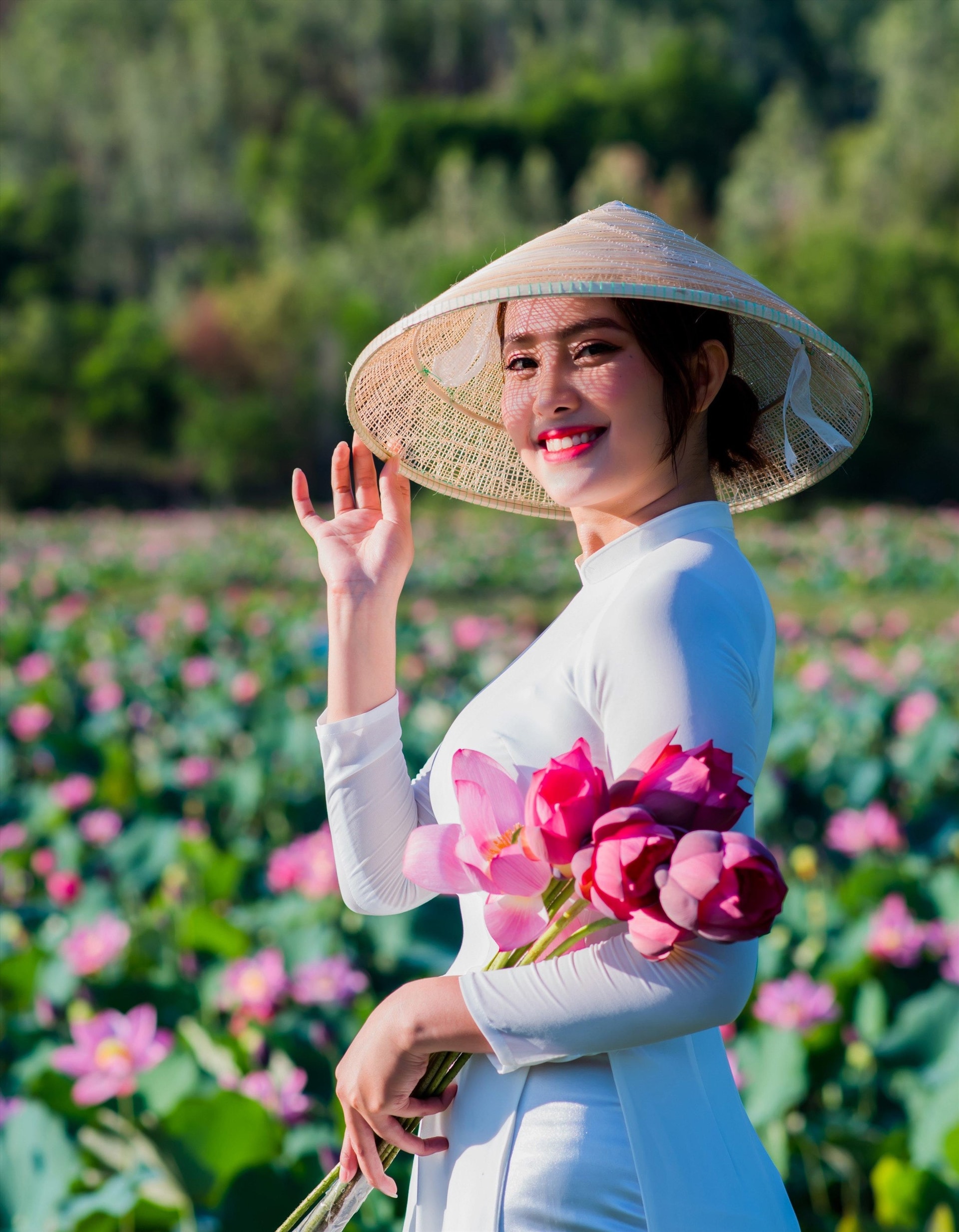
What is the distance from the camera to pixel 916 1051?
1.95 meters

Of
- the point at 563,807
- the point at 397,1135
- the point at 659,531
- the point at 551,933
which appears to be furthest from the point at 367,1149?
the point at 659,531

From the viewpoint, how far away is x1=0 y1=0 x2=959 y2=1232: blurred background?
1787 mm

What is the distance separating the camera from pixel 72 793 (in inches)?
125

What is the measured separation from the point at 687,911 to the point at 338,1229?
44 centimetres

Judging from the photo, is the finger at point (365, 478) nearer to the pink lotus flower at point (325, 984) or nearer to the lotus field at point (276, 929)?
the lotus field at point (276, 929)

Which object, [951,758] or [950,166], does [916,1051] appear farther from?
[950,166]

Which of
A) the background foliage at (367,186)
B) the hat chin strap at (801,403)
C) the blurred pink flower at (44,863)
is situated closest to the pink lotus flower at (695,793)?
the hat chin strap at (801,403)

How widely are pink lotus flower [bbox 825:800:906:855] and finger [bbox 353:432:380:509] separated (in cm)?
193

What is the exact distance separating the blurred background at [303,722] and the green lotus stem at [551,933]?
0.75 m

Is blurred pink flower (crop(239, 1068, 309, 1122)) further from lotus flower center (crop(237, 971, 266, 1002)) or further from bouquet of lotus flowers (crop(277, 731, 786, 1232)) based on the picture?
bouquet of lotus flowers (crop(277, 731, 786, 1232))

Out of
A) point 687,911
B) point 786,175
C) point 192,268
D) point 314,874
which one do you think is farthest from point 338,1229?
point 192,268

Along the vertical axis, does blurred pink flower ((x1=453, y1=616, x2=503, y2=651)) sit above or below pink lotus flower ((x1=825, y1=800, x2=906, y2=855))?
below

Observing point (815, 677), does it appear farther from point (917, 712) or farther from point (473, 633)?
point (473, 633)

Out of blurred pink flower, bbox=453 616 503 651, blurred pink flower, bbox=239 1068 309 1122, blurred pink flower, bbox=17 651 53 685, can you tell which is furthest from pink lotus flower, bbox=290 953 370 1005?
blurred pink flower, bbox=453 616 503 651
